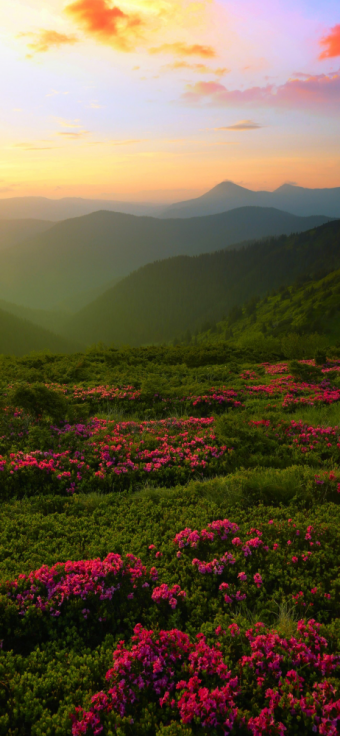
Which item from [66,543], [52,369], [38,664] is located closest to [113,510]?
[66,543]

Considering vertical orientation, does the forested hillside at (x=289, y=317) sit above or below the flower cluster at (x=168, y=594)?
below

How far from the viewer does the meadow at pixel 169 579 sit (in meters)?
3.90

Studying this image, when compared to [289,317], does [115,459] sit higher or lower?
higher

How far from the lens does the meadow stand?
12.8 ft

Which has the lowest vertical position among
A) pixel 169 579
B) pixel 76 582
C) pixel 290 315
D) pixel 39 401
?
pixel 290 315

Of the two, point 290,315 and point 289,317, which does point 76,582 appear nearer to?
point 289,317

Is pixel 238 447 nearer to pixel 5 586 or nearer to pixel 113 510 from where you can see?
pixel 113 510

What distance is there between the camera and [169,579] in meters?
5.61

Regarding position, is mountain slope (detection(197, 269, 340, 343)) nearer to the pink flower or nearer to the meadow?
the meadow

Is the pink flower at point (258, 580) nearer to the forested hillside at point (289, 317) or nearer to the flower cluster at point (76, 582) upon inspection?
the flower cluster at point (76, 582)

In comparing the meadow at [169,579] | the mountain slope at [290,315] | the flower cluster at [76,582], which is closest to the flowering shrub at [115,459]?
the meadow at [169,579]

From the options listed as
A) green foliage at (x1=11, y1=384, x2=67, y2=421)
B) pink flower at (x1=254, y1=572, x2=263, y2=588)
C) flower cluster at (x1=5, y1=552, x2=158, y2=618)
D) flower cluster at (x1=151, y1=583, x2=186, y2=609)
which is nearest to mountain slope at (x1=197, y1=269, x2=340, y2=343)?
green foliage at (x1=11, y1=384, x2=67, y2=421)

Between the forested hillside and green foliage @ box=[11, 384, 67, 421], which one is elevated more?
green foliage @ box=[11, 384, 67, 421]

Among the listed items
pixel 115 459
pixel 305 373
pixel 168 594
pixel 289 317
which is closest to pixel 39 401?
pixel 115 459
